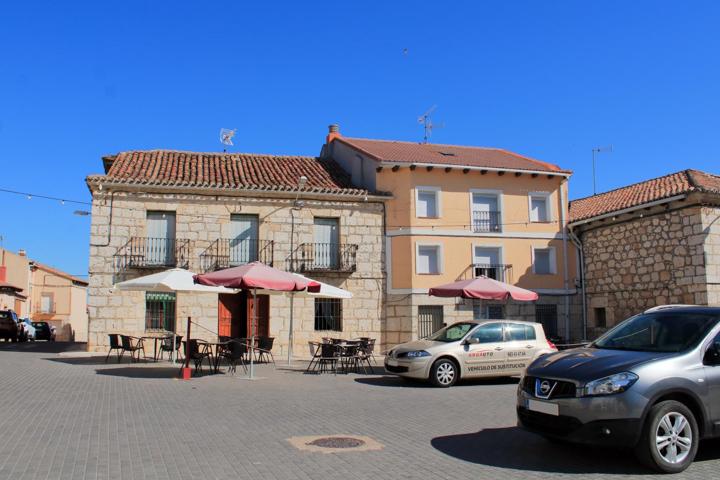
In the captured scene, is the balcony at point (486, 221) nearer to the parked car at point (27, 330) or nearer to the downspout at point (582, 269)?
the downspout at point (582, 269)

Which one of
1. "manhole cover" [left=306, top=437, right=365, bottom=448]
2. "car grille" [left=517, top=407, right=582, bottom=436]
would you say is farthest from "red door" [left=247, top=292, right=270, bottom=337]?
"car grille" [left=517, top=407, right=582, bottom=436]

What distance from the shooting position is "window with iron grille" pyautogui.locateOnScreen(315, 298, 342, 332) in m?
21.4

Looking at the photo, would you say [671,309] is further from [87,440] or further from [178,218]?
[178,218]

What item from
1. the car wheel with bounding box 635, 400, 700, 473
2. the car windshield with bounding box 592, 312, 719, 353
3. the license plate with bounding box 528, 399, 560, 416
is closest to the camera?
the car wheel with bounding box 635, 400, 700, 473

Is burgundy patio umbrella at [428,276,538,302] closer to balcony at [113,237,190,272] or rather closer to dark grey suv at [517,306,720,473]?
balcony at [113,237,190,272]

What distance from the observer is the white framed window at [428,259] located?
2212 cm

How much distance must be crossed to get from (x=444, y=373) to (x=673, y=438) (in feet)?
24.2

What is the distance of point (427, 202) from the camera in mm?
22594

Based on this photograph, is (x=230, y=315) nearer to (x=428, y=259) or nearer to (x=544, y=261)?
(x=428, y=259)

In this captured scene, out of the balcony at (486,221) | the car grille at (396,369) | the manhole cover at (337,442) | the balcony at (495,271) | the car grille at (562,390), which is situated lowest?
the manhole cover at (337,442)

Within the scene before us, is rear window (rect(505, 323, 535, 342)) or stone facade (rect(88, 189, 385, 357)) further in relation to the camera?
stone facade (rect(88, 189, 385, 357))

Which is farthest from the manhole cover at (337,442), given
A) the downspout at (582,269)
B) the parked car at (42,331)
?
the parked car at (42,331)

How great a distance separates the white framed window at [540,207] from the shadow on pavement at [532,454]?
16.7 m

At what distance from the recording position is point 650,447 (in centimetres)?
589
